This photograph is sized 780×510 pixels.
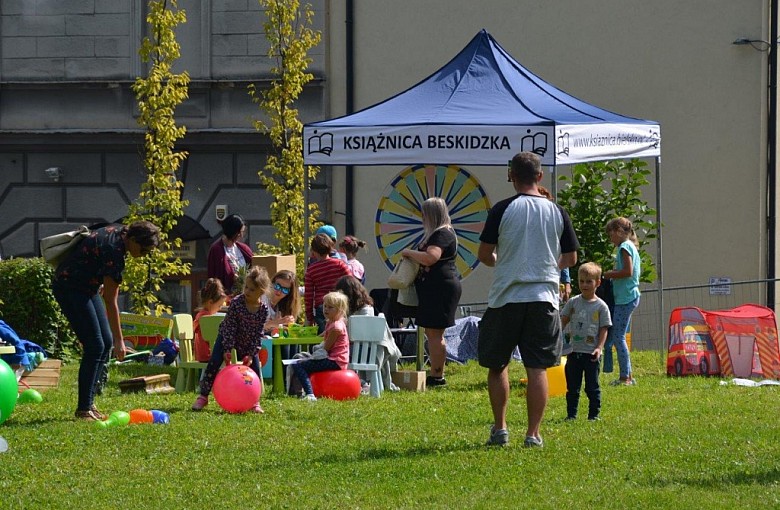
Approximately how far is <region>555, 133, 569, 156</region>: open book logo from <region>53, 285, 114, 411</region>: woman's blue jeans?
4522 millimetres

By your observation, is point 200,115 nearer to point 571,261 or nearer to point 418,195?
point 418,195

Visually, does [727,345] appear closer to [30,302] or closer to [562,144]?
[562,144]

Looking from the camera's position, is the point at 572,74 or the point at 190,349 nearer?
the point at 190,349

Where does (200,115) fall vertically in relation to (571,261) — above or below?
above

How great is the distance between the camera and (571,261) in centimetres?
822

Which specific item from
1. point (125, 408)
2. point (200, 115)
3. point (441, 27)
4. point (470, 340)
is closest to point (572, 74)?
point (441, 27)

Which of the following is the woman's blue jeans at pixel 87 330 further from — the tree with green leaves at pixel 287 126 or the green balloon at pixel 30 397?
the tree with green leaves at pixel 287 126

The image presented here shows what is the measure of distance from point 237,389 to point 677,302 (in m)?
10.7

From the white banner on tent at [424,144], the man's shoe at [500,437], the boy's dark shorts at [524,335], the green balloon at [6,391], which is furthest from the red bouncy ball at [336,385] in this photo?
the boy's dark shorts at [524,335]

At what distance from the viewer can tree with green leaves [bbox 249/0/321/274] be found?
18312mm

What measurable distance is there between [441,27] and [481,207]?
292 cm

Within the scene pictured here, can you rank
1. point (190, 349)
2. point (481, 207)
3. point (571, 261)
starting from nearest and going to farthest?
point (571, 261) → point (190, 349) → point (481, 207)

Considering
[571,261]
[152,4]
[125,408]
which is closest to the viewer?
[571,261]

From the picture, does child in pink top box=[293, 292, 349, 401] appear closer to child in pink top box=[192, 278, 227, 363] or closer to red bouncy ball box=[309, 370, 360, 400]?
red bouncy ball box=[309, 370, 360, 400]
